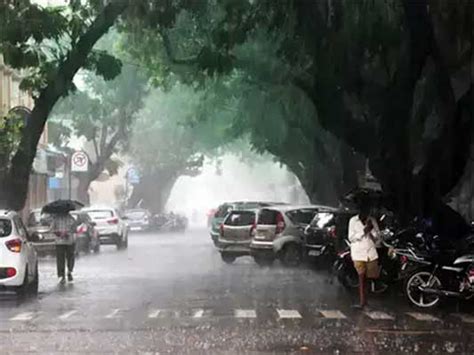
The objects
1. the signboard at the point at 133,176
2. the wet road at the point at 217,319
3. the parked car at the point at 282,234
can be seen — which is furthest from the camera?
the signboard at the point at 133,176

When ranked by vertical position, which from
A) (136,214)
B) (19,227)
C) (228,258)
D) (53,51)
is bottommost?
(136,214)

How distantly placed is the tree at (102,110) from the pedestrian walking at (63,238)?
107 ft

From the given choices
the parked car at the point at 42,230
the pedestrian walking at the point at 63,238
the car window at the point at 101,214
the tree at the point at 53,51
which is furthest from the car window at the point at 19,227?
the car window at the point at 101,214

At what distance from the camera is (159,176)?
75562mm

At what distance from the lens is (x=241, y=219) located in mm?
29703

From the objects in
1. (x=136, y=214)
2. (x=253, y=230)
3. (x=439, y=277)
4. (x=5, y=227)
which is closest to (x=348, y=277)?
(x=439, y=277)

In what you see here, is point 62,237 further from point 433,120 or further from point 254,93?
point 254,93

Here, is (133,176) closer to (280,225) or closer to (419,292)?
(280,225)

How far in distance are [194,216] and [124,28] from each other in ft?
312

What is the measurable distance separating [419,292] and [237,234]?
1248 centimetres

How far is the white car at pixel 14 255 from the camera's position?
18344 mm

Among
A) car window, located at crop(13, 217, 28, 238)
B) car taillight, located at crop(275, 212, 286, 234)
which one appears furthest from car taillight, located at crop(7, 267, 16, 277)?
car taillight, located at crop(275, 212, 286, 234)

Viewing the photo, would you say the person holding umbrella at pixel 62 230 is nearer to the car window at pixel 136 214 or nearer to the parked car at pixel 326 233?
the parked car at pixel 326 233

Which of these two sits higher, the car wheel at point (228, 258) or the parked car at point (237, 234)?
the parked car at point (237, 234)
